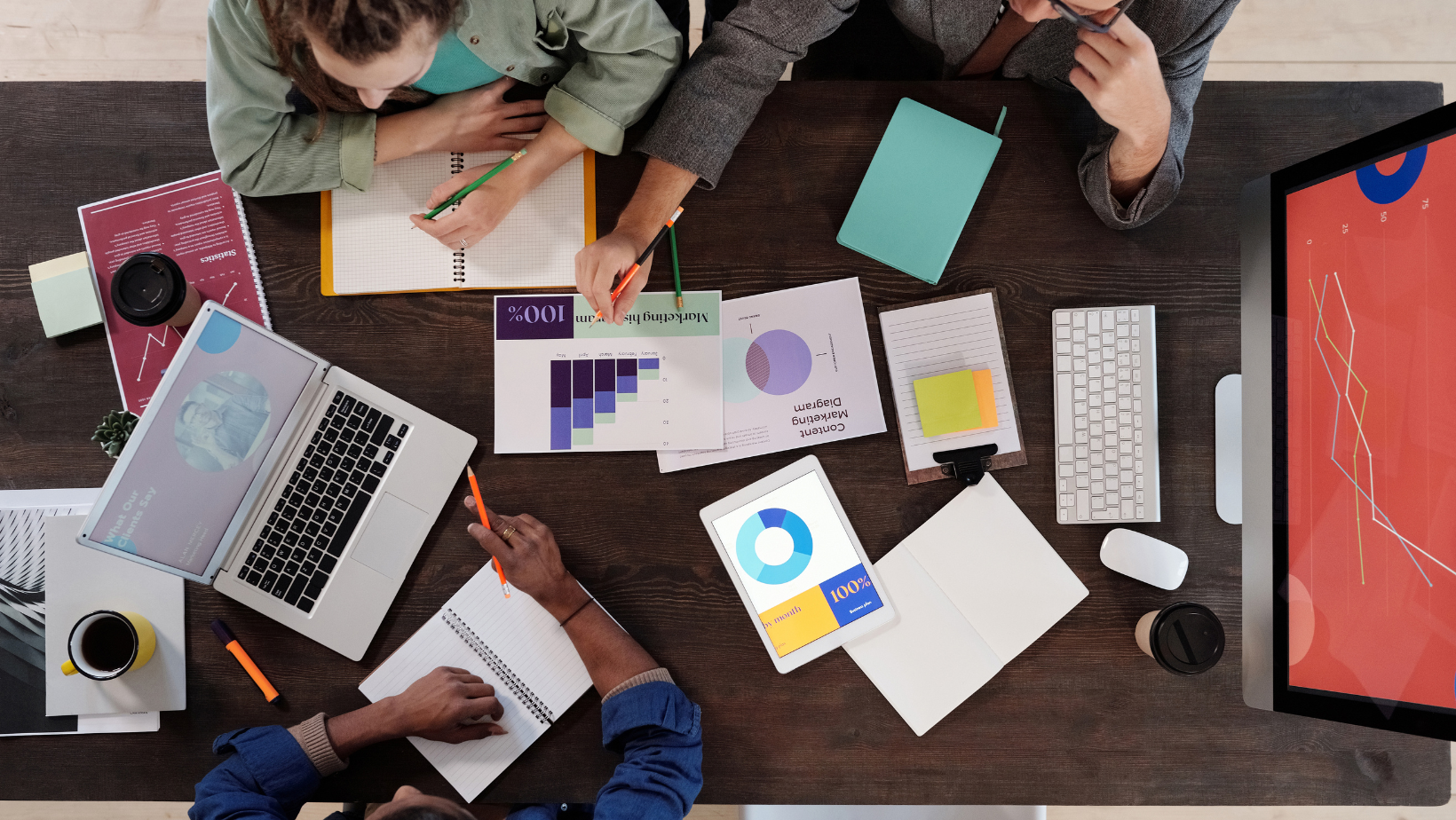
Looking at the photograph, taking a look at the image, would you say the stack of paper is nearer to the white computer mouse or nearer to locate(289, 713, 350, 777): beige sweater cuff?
locate(289, 713, 350, 777): beige sweater cuff

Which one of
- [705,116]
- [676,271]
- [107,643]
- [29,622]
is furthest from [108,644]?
[705,116]

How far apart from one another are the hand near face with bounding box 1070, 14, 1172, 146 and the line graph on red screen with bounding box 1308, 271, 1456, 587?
27cm

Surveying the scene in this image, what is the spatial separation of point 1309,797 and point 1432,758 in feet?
0.55

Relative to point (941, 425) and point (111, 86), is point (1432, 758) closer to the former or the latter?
point (941, 425)

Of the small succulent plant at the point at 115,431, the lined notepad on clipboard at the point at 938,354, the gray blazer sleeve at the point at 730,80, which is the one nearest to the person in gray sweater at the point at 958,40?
the gray blazer sleeve at the point at 730,80

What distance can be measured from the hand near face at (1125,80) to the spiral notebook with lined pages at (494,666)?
3.18ft

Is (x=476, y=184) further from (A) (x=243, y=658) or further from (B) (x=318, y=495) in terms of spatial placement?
(A) (x=243, y=658)

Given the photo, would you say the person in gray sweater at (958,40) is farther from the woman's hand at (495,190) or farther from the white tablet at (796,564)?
the white tablet at (796,564)

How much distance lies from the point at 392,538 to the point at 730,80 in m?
0.77

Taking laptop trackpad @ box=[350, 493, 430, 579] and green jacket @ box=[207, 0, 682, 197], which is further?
laptop trackpad @ box=[350, 493, 430, 579]

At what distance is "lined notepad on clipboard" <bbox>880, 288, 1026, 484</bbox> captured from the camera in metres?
1.09

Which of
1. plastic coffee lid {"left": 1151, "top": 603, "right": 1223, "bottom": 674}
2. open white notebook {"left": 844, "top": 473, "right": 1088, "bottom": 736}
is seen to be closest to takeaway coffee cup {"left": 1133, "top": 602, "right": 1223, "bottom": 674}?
plastic coffee lid {"left": 1151, "top": 603, "right": 1223, "bottom": 674}

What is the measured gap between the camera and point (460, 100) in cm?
109

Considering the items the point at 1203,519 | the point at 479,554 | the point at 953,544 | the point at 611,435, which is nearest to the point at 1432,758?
the point at 1203,519
